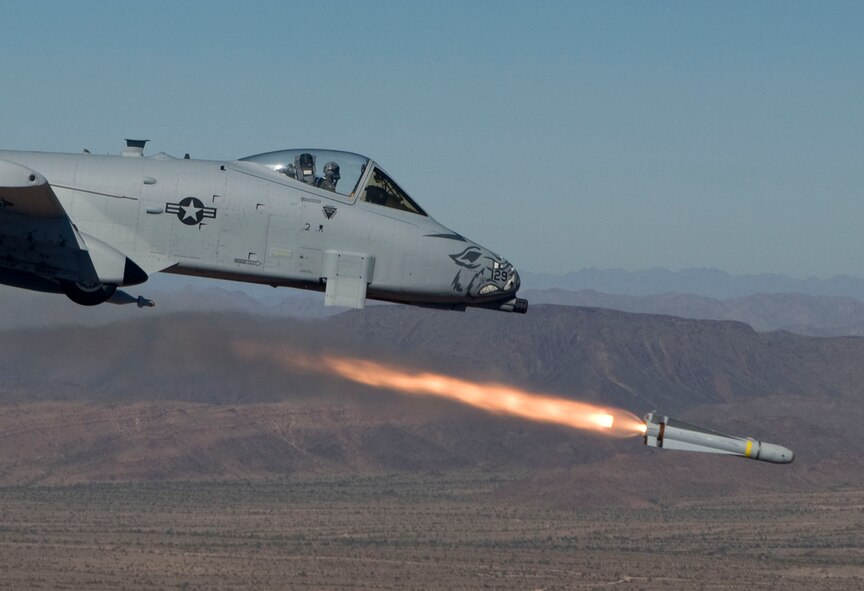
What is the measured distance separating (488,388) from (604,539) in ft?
313

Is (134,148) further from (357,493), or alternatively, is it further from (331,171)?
(357,493)

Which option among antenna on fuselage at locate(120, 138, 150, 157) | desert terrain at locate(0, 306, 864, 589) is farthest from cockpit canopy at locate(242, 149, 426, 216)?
desert terrain at locate(0, 306, 864, 589)

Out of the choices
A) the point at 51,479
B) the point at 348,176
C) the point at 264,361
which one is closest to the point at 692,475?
the point at 51,479

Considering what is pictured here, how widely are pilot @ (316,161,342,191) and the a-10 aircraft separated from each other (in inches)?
1.0

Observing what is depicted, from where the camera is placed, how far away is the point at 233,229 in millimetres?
29047

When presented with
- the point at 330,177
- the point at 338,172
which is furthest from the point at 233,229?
the point at 338,172

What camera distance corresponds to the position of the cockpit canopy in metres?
29.6

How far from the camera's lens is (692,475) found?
559 feet

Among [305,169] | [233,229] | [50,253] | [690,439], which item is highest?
[305,169]

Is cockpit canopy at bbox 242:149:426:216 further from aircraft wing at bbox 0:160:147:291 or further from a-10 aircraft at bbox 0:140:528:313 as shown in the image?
aircraft wing at bbox 0:160:147:291

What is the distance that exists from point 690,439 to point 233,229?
18421mm

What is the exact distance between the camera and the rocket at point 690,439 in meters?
41.2

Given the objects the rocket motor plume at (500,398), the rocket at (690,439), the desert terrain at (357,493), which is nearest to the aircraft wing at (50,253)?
the rocket motor plume at (500,398)

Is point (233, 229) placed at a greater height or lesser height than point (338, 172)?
lesser
